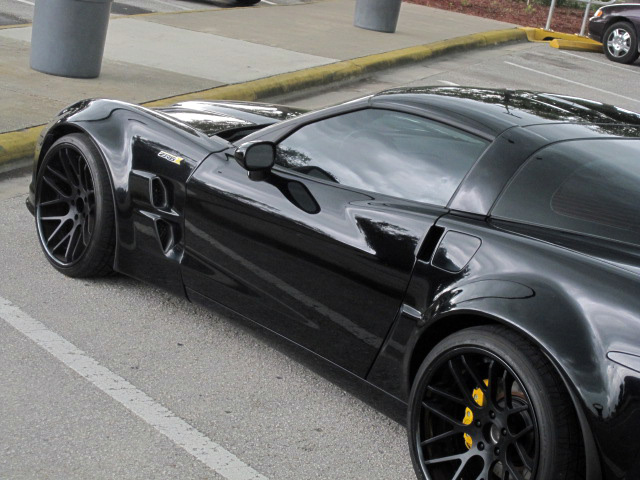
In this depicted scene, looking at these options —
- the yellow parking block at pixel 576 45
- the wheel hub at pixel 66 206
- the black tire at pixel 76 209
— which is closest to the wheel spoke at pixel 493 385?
the black tire at pixel 76 209

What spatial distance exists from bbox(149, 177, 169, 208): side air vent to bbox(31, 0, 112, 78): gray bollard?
5.19m

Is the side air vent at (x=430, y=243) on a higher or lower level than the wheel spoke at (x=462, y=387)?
higher

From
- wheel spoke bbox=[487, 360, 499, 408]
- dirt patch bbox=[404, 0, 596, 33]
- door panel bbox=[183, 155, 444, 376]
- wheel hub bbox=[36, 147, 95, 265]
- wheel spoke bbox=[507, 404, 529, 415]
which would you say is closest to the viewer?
wheel spoke bbox=[507, 404, 529, 415]

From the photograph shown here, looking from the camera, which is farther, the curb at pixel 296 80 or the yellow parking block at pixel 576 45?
the yellow parking block at pixel 576 45

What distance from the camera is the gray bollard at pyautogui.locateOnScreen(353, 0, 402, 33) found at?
1560 centimetres

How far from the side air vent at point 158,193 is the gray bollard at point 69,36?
5187 millimetres

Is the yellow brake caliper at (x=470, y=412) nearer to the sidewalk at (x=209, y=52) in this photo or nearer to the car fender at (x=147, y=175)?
the car fender at (x=147, y=175)

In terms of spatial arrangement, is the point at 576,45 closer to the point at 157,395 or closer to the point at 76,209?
the point at 76,209

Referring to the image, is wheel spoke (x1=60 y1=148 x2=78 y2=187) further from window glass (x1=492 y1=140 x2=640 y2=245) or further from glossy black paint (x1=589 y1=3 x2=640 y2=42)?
glossy black paint (x1=589 y1=3 x2=640 y2=42)

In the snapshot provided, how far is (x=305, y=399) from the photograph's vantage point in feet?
14.1

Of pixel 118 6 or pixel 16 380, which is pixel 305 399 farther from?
pixel 118 6

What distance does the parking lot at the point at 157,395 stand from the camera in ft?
12.2

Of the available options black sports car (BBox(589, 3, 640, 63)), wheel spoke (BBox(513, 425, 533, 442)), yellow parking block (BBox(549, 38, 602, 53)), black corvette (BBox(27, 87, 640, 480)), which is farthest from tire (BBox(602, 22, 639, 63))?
wheel spoke (BBox(513, 425, 533, 442))

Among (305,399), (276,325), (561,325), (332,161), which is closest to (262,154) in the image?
(332,161)
